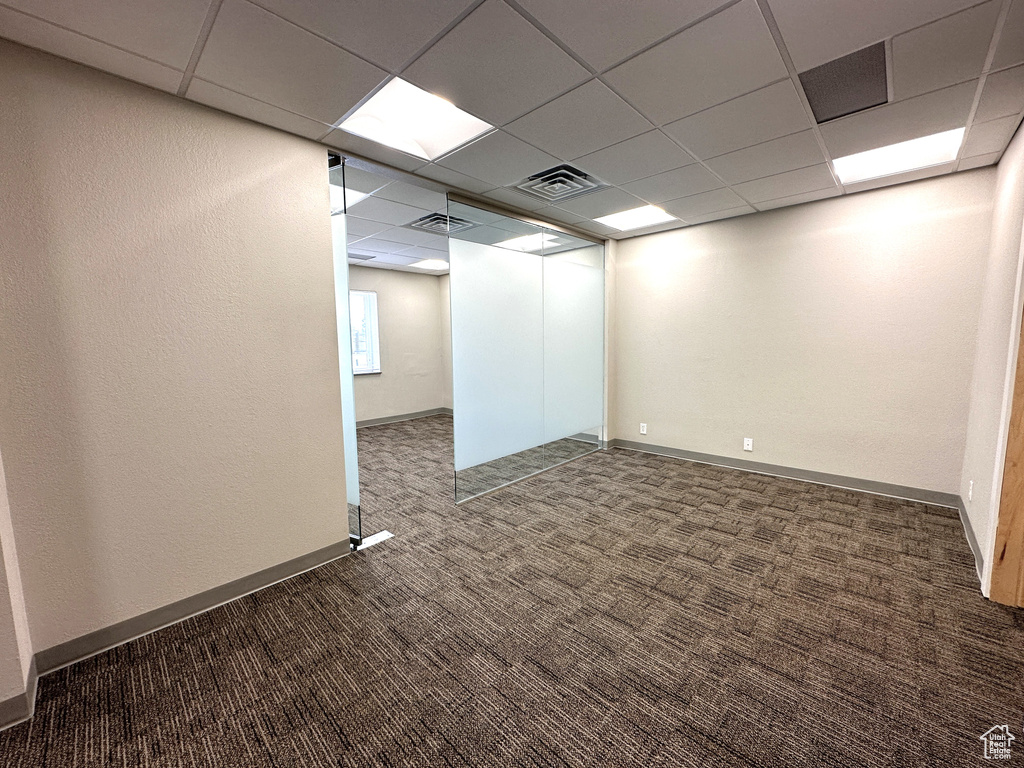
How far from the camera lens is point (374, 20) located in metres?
1.52

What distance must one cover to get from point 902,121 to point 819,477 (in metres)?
2.82

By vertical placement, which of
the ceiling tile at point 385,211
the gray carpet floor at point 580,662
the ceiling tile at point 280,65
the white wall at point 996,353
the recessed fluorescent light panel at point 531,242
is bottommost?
the gray carpet floor at point 580,662

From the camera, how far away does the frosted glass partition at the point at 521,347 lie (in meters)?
3.47

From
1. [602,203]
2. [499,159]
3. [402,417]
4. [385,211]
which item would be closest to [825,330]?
[602,203]

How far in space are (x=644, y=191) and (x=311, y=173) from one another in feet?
7.93

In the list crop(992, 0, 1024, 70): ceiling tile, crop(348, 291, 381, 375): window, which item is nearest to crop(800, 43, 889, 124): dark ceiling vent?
crop(992, 0, 1024, 70): ceiling tile

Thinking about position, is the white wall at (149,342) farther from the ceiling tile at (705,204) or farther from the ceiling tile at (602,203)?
the ceiling tile at (705,204)

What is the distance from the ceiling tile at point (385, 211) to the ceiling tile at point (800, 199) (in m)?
3.05

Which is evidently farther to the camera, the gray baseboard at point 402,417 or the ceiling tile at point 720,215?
the gray baseboard at point 402,417

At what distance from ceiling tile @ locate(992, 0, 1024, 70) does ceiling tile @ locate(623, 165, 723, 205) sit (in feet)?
4.43

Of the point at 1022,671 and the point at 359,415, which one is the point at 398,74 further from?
the point at 359,415

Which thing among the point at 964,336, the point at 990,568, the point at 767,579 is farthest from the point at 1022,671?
the point at 964,336

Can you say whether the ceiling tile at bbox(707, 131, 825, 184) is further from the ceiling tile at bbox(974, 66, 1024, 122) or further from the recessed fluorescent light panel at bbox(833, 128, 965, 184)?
the ceiling tile at bbox(974, 66, 1024, 122)

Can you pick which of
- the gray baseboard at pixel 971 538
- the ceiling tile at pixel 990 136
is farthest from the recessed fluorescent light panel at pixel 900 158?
the gray baseboard at pixel 971 538
